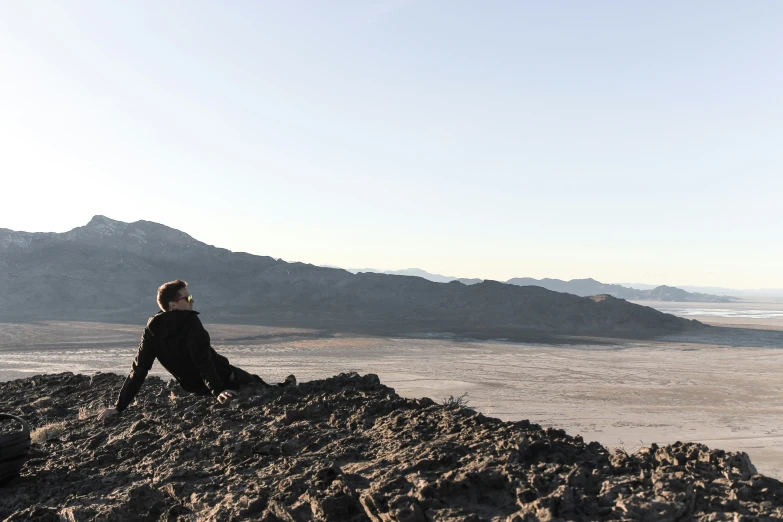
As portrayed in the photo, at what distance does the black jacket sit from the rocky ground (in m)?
0.23

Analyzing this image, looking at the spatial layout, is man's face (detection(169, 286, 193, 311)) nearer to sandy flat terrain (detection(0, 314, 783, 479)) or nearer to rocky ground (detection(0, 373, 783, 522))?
rocky ground (detection(0, 373, 783, 522))

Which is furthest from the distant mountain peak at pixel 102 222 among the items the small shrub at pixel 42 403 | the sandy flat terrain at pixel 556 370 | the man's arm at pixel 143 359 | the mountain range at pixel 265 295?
the man's arm at pixel 143 359

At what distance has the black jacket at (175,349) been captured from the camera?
14.8 feet

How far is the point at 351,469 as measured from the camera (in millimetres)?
2881

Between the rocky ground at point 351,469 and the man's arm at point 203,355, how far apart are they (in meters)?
0.18

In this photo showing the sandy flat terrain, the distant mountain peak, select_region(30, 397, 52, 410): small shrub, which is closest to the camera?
select_region(30, 397, 52, 410): small shrub

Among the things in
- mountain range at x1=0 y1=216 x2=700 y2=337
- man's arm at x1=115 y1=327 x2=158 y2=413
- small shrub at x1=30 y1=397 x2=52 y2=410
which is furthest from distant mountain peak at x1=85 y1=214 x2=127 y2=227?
man's arm at x1=115 y1=327 x2=158 y2=413

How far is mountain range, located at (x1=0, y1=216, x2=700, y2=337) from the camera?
5300cm

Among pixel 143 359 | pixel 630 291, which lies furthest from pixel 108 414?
pixel 630 291

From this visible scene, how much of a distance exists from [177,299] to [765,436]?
1564cm

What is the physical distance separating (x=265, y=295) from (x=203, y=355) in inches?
2439

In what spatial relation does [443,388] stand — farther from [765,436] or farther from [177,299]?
[177,299]

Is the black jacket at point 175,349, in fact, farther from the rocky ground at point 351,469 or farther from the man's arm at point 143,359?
the rocky ground at point 351,469

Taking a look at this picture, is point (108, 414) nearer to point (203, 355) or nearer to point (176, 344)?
point (176, 344)
